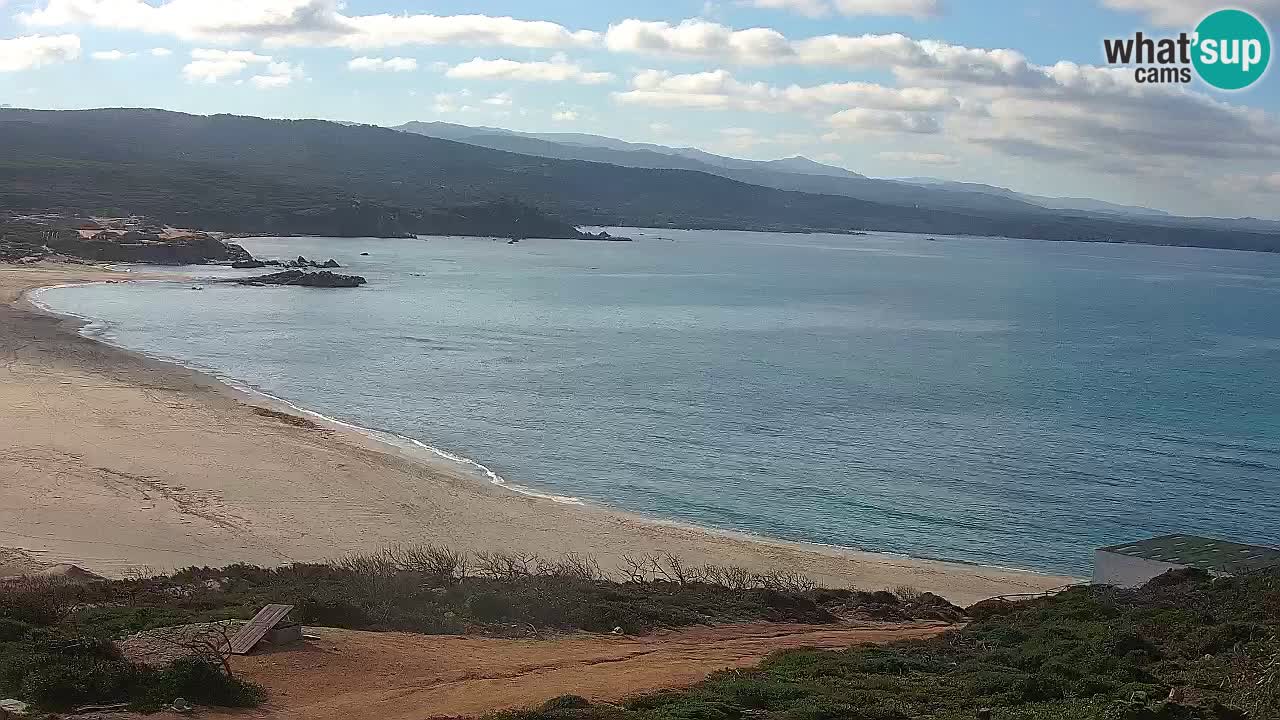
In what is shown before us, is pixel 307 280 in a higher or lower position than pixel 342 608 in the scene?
higher

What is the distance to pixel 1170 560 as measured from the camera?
19.4 meters

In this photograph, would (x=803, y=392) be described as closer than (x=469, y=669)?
Answer: No

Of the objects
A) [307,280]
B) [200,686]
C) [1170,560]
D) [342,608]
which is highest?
[307,280]

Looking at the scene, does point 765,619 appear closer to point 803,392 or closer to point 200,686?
point 200,686

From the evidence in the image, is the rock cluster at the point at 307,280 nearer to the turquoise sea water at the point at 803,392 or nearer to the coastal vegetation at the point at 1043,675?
the turquoise sea water at the point at 803,392

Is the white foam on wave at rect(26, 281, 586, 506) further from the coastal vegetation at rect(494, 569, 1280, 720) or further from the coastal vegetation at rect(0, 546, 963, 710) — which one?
the coastal vegetation at rect(494, 569, 1280, 720)

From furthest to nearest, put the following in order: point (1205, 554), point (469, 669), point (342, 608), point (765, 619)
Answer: point (1205, 554), point (765, 619), point (342, 608), point (469, 669)

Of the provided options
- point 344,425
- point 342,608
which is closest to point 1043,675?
point 342,608

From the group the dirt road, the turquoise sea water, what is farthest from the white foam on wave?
the dirt road

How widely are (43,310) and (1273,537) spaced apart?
55.9 meters

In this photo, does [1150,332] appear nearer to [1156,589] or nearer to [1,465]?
[1156,589]

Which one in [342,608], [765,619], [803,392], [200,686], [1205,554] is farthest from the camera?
[803,392]

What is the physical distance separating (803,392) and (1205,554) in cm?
2734

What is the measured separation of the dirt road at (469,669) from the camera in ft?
36.9
